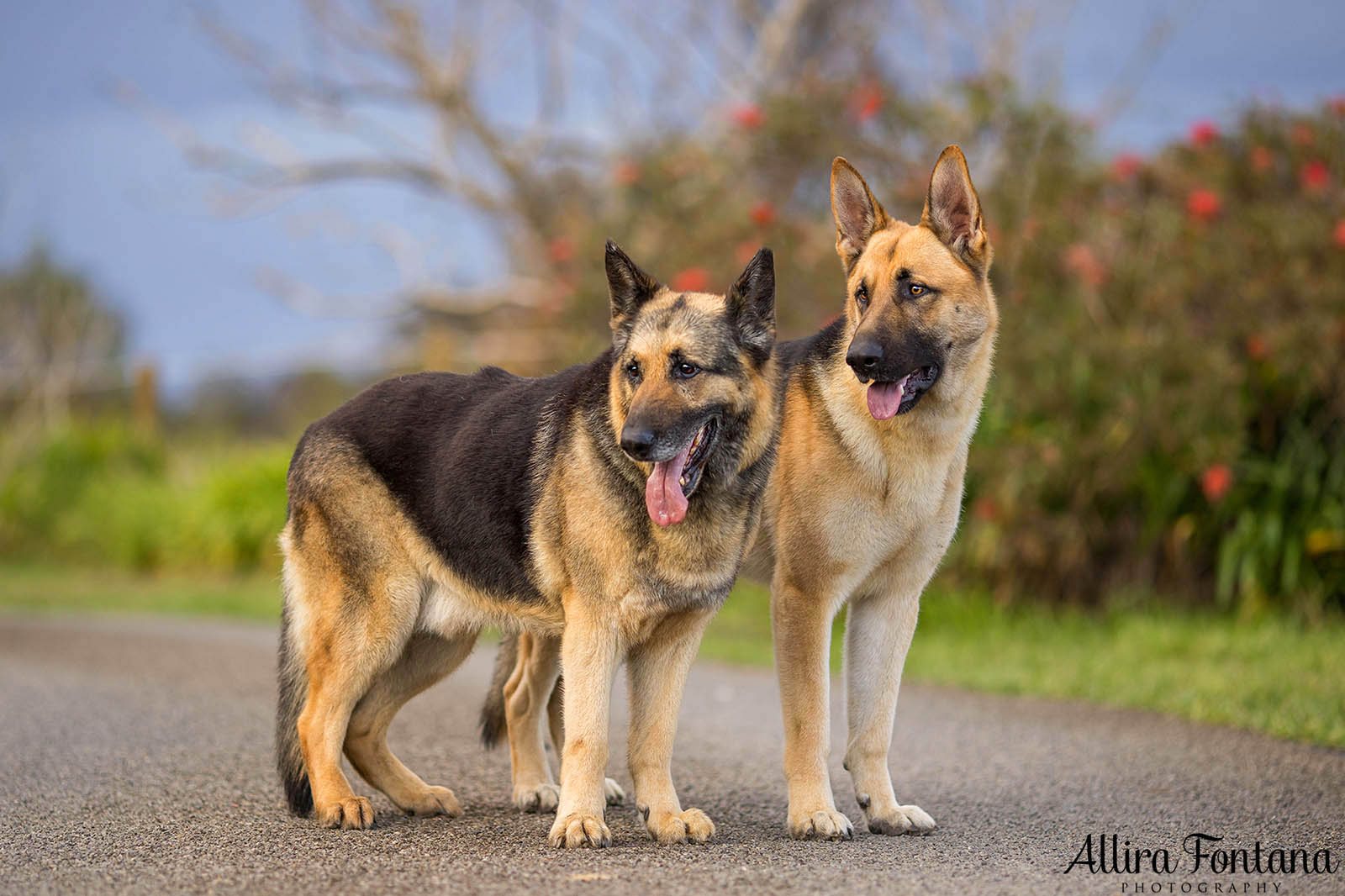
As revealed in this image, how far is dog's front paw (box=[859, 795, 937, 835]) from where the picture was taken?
189 inches

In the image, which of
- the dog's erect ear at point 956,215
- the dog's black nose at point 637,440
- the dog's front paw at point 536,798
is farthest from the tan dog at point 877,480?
the dog's front paw at point 536,798

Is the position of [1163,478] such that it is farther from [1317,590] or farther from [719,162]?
[719,162]

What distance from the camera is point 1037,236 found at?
1103cm

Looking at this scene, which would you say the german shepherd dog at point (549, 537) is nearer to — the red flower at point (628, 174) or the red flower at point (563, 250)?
Answer: the red flower at point (563, 250)

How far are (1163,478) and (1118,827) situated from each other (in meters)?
5.72

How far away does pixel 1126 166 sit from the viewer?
11.3 metres

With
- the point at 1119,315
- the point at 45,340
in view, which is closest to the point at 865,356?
the point at 1119,315

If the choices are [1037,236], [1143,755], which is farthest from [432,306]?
[1143,755]

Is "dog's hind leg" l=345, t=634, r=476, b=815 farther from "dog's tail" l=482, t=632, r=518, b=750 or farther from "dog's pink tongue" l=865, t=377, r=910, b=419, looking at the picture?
"dog's pink tongue" l=865, t=377, r=910, b=419

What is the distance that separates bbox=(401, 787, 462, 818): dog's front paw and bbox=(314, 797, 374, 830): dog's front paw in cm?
27

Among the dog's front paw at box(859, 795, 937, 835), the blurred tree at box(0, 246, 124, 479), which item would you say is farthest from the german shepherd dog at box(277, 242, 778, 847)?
the blurred tree at box(0, 246, 124, 479)

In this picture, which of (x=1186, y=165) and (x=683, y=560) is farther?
(x=1186, y=165)

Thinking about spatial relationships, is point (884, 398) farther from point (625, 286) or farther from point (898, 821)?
point (898, 821)

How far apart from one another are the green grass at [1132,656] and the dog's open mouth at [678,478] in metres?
3.99
